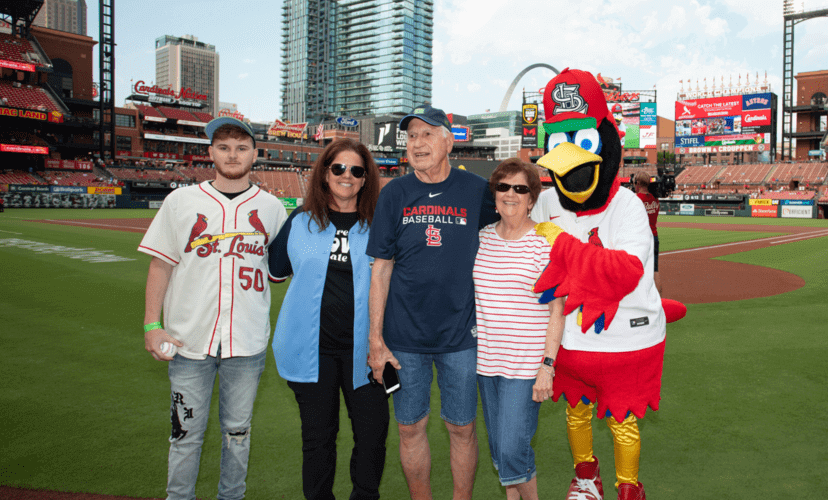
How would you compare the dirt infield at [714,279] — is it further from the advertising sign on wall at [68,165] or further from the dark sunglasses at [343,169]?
the advertising sign on wall at [68,165]

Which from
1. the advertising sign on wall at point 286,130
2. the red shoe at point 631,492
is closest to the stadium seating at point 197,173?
the advertising sign on wall at point 286,130

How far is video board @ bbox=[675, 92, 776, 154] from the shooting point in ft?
188

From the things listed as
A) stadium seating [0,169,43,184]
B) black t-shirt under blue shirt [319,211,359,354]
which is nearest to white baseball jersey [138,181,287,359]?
black t-shirt under blue shirt [319,211,359,354]

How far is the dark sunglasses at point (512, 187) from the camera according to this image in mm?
2697

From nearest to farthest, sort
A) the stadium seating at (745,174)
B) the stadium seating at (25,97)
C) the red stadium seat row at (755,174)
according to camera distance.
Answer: the stadium seating at (25,97) < the red stadium seat row at (755,174) < the stadium seating at (745,174)

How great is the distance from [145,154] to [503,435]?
81505 mm

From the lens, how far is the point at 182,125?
254 ft

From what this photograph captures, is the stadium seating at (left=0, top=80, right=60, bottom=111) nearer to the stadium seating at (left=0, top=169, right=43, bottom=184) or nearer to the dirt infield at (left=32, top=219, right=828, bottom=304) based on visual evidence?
the stadium seating at (left=0, top=169, right=43, bottom=184)

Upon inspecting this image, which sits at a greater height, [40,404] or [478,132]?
[478,132]

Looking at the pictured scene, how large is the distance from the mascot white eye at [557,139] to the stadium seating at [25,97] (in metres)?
58.5

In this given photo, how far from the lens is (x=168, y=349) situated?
275 centimetres

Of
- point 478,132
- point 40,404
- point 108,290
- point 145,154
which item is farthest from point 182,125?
point 478,132

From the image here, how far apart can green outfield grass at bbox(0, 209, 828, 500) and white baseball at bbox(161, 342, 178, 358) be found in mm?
1089

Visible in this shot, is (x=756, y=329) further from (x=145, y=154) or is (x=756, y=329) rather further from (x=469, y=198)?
(x=145, y=154)
